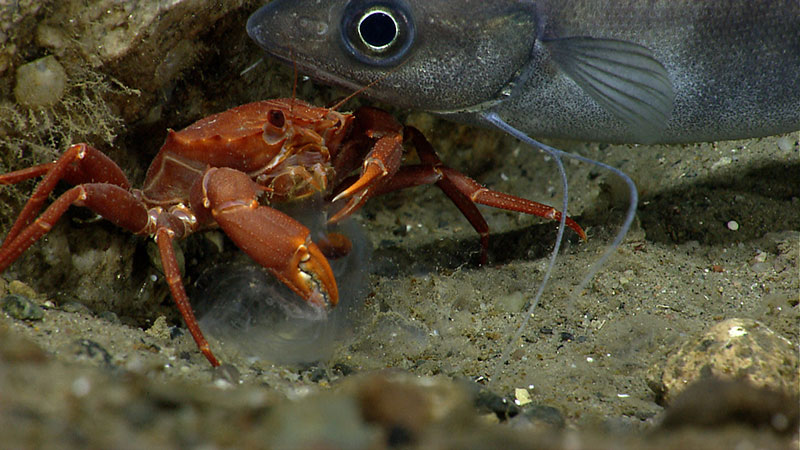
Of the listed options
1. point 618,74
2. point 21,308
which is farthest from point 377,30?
point 21,308

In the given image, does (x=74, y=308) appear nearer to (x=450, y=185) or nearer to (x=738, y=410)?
(x=450, y=185)

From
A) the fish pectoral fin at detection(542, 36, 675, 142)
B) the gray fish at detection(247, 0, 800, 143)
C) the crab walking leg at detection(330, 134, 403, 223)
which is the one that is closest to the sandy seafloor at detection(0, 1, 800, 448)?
the crab walking leg at detection(330, 134, 403, 223)

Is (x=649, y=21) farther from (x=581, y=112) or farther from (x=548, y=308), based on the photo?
(x=548, y=308)

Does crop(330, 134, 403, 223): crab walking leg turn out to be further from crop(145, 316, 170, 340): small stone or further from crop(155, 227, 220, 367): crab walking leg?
crop(145, 316, 170, 340): small stone

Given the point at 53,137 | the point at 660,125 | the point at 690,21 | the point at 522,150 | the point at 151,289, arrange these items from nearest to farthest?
the point at 53,137 < the point at 690,21 < the point at 660,125 < the point at 151,289 < the point at 522,150

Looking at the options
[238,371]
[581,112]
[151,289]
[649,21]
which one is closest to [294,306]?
[238,371]
